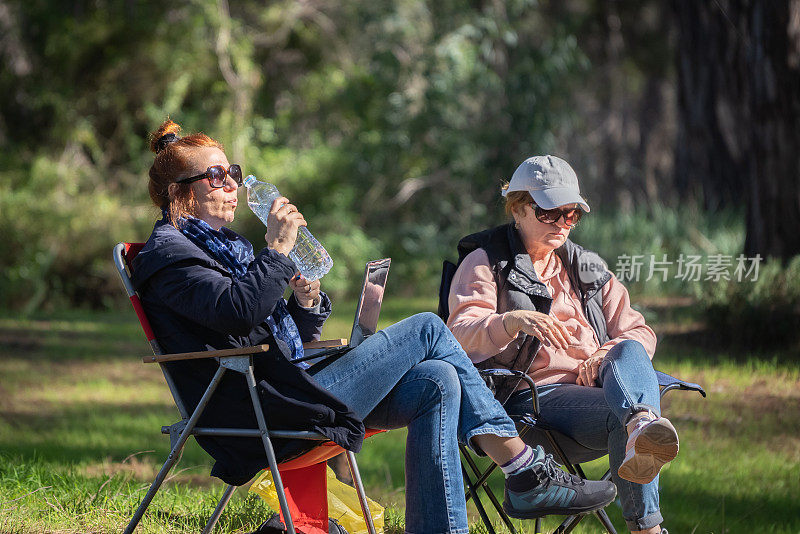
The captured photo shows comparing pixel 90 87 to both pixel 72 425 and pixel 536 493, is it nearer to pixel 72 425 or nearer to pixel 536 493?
pixel 72 425

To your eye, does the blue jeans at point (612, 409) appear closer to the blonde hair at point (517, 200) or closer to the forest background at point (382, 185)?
the blonde hair at point (517, 200)

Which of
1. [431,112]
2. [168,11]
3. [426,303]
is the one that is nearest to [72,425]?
[426,303]

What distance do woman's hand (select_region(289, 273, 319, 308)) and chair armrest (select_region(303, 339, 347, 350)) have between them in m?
0.15

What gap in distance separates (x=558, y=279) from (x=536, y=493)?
3.16 feet

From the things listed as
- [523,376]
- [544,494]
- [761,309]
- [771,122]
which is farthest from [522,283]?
[771,122]

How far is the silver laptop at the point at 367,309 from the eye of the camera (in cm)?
304

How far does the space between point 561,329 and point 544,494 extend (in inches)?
22.1

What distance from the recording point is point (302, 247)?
3.59 metres

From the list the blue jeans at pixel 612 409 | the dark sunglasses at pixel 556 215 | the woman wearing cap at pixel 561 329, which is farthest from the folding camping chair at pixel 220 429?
the dark sunglasses at pixel 556 215

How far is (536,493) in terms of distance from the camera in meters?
2.93

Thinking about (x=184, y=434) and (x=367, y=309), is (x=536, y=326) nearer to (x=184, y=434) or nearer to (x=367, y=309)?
(x=367, y=309)

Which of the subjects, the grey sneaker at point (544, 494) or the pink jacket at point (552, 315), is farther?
the pink jacket at point (552, 315)

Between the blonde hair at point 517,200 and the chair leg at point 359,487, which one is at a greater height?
the blonde hair at point 517,200

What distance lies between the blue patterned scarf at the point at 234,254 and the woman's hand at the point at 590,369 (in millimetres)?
984
